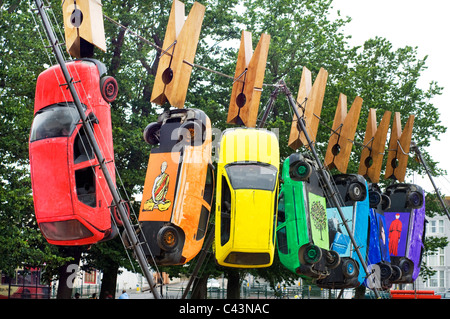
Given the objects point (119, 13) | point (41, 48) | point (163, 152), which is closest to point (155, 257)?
point (163, 152)

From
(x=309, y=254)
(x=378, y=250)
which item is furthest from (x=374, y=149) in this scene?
(x=309, y=254)

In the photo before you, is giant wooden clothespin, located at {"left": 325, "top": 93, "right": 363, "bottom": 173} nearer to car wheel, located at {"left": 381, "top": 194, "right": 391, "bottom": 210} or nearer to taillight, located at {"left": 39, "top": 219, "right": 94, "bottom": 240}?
car wheel, located at {"left": 381, "top": 194, "right": 391, "bottom": 210}

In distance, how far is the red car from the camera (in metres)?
10.8

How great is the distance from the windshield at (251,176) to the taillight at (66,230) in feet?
10.1

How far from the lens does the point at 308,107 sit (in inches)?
645

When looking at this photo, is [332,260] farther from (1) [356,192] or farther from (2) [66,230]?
(2) [66,230]

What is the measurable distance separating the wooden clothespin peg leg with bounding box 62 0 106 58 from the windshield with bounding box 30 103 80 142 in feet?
3.94

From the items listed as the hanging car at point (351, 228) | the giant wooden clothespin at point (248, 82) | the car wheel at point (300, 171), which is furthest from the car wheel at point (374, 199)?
the giant wooden clothespin at point (248, 82)

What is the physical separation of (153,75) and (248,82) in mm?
11635

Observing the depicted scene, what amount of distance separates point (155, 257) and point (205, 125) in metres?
2.73

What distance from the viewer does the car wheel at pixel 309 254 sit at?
559 inches

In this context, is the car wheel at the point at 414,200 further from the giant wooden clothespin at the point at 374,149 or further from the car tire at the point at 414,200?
the giant wooden clothespin at the point at 374,149

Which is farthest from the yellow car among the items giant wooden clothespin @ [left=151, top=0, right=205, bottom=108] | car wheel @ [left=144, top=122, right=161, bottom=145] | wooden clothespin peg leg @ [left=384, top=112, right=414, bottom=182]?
wooden clothespin peg leg @ [left=384, top=112, right=414, bottom=182]
